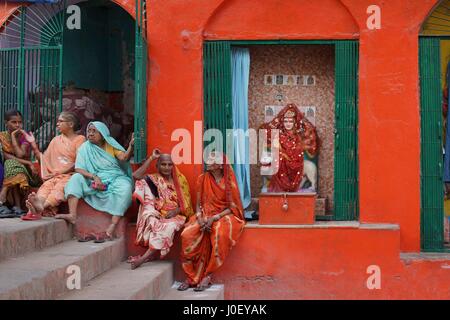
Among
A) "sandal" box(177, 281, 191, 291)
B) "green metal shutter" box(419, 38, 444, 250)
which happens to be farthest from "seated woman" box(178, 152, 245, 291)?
"green metal shutter" box(419, 38, 444, 250)

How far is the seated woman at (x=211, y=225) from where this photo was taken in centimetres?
693

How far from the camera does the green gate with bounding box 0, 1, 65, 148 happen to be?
833 centimetres

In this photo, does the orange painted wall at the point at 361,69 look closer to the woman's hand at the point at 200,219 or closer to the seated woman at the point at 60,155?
the woman's hand at the point at 200,219

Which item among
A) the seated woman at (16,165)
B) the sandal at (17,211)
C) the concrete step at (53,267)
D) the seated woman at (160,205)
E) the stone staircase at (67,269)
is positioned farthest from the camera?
the seated woman at (16,165)

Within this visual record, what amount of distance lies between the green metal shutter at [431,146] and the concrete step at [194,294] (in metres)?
2.69

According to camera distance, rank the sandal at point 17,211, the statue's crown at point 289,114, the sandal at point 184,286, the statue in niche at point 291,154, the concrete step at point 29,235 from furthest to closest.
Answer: the statue's crown at point 289,114, the statue in niche at point 291,154, the sandal at point 17,211, the sandal at point 184,286, the concrete step at point 29,235

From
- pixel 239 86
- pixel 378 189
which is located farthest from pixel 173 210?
pixel 378 189

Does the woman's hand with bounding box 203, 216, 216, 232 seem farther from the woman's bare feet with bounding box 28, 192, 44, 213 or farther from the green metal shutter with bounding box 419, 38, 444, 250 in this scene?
the green metal shutter with bounding box 419, 38, 444, 250

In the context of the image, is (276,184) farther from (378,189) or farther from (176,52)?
(176,52)

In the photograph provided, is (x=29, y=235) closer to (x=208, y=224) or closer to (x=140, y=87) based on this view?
(x=208, y=224)

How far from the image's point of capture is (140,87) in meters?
7.26

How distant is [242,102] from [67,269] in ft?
11.5

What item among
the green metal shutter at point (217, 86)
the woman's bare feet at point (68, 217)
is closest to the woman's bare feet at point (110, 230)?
the woman's bare feet at point (68, 217)

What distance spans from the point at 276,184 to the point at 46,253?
3.05 metres
